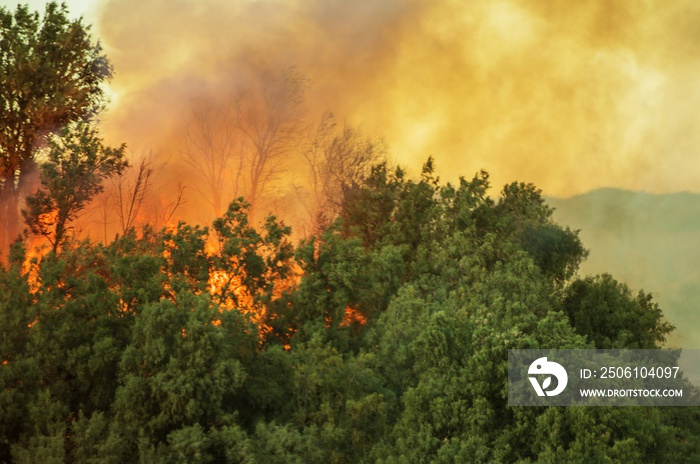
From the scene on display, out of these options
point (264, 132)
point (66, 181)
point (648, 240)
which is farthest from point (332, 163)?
point (648, 240)

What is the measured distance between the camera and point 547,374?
73.9ft

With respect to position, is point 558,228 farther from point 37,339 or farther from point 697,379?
point 37,339

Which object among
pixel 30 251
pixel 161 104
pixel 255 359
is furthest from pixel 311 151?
pixel 255 359

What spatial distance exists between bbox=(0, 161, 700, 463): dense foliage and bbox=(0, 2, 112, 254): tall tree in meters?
5.33

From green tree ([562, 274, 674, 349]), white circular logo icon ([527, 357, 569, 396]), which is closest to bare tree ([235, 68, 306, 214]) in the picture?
green tree ([562, 274, 674, 349])

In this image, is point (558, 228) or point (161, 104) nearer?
point (558, 228)

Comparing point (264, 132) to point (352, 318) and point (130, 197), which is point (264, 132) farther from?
point (352, 318)

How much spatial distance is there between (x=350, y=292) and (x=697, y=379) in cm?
1969

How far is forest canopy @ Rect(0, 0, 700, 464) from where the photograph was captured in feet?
69.3

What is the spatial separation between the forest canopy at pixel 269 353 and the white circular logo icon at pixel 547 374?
17.9 inches

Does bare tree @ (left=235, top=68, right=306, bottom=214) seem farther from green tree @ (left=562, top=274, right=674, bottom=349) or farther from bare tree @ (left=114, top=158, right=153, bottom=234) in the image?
green tree @ (left=562, top=274, right=674, bottom=349)

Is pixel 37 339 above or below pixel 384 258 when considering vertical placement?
below

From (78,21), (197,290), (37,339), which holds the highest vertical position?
(78,21)

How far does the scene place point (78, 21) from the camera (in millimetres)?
32344
